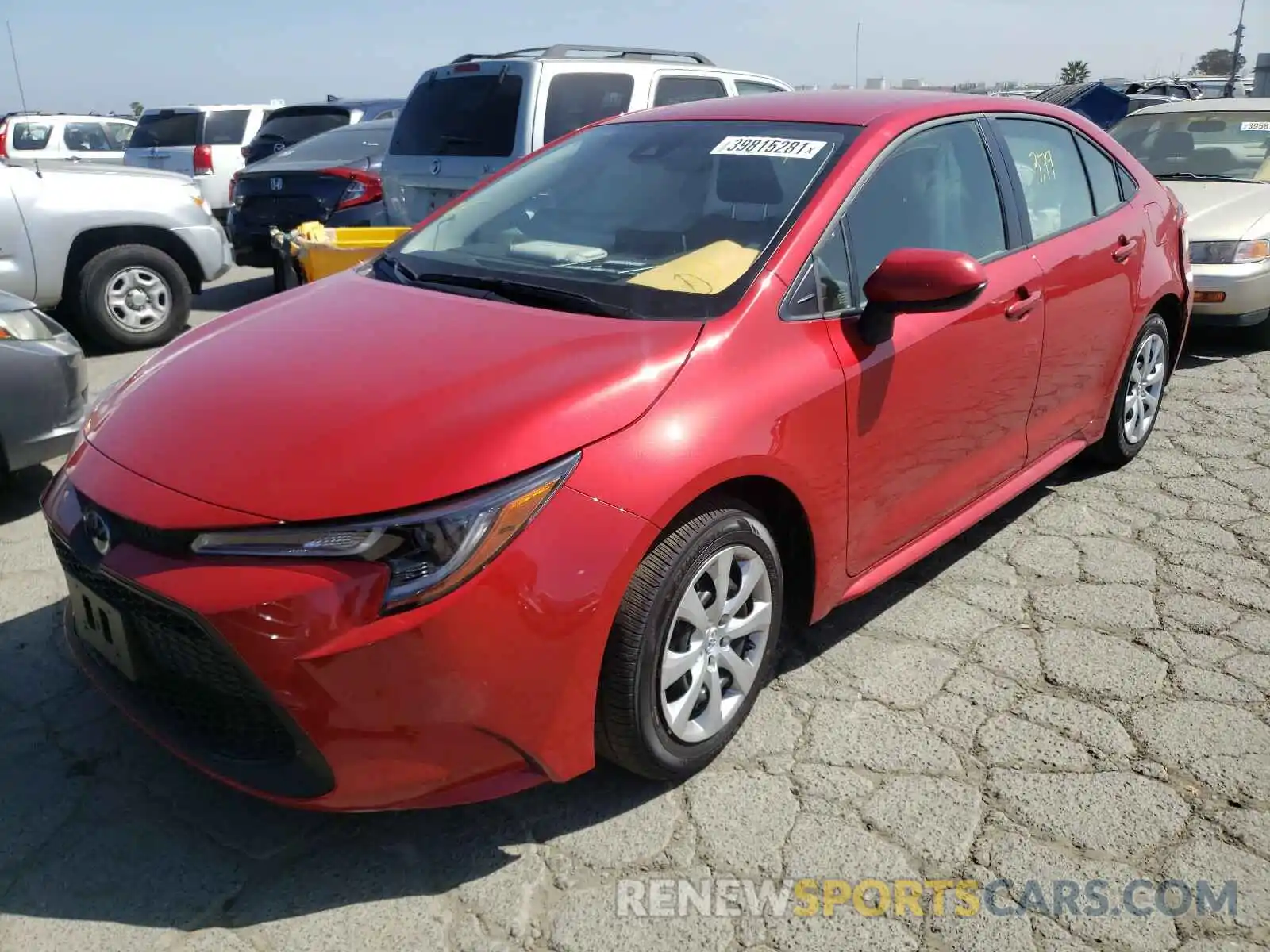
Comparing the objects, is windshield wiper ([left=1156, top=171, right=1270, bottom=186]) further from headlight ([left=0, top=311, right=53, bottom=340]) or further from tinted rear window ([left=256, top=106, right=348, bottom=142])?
tinted rear window ([left=256, top=106, right=348, bottom=142])

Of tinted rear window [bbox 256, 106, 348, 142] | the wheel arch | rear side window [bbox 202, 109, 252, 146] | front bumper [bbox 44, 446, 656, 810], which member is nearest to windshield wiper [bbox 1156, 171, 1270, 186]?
front bumper [bbox 44, 446, 656, 810]

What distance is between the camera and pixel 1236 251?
19.7 feet

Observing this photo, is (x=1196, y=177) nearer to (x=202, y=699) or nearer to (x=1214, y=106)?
(x=1214, y=106)

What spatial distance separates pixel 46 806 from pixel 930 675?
7.70 feet

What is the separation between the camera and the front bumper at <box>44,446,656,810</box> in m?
1.97

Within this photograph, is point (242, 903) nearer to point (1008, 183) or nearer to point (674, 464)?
point (674, 464)

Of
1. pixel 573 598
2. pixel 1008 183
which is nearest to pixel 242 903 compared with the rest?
pixel 573 598

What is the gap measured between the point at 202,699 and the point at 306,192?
666 cm

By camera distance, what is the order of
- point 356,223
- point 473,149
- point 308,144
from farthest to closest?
point 308,144, point 356,223, point 473,149

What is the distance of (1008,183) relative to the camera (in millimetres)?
3459

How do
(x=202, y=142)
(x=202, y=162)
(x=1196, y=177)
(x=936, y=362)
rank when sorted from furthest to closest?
(x=202, y=142) < (x=202, y=162) < (x=1196, y=177) < (x=936, y=362)

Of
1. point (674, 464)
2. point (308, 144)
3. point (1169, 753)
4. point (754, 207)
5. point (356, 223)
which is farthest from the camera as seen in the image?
point (308, 144)

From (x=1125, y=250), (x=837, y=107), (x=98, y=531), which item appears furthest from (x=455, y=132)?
(x=98, y=531)

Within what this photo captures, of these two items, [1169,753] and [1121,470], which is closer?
[1169,753]
